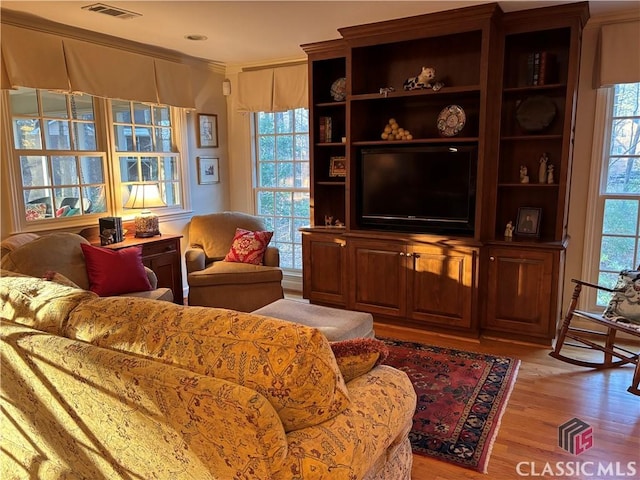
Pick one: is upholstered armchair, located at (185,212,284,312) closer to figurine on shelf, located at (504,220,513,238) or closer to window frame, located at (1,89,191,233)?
window frame, located at (1,89,191,233)

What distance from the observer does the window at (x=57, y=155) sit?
11.9 feet

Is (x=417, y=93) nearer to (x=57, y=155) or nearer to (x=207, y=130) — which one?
(x=207, y=130)

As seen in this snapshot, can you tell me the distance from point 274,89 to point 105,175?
1871 mm

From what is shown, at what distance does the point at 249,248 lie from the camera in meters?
4.29

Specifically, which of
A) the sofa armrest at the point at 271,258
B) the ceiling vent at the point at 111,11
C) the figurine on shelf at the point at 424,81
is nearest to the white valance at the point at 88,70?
the ceiling vent at the point at 111,11

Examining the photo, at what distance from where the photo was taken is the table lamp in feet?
13.6

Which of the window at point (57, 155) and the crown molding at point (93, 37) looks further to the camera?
the window at point (57, 155)

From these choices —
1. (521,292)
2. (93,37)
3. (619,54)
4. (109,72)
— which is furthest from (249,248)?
(619,54)

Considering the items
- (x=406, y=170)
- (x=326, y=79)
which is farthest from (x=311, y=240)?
(x=326, y=79)

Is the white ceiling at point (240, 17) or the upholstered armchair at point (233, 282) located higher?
the white ceiling at point (240, 17)

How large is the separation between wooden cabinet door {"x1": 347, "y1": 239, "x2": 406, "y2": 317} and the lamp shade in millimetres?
1788

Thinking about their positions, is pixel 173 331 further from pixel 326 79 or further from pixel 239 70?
pixel 239 70

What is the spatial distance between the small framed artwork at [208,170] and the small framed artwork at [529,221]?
322cm

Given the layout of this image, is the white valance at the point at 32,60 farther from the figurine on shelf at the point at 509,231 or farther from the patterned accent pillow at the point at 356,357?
the figurine on shelf at the point at 509,231
